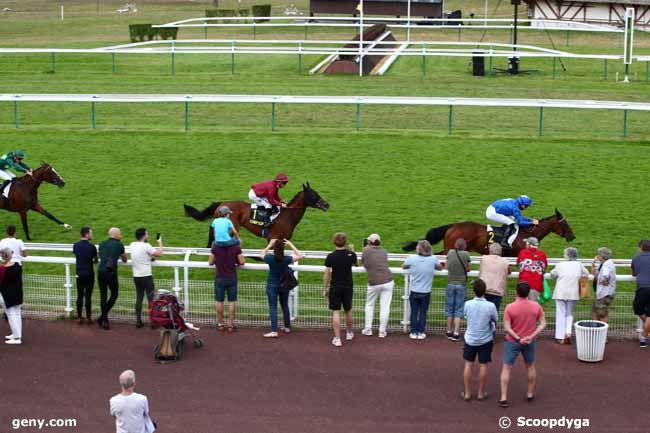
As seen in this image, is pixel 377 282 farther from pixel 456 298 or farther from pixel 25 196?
pixel 25 196

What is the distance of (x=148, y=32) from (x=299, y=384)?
3844cm

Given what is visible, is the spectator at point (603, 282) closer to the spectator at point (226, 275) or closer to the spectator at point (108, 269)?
the spectator at point (226, 275)

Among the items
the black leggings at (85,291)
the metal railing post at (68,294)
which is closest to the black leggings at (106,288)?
the black leggings at (85,291)

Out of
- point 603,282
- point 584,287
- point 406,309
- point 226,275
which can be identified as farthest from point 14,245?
point 603,282

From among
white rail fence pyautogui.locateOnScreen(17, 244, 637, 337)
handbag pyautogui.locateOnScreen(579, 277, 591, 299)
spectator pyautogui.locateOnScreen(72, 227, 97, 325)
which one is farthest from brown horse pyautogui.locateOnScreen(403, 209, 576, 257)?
spectator pyautogui.locateOnScreen(72, 227, 97, 325)

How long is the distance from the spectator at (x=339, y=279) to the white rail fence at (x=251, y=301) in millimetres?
447

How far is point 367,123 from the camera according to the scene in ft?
86.7

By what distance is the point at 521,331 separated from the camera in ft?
33.7

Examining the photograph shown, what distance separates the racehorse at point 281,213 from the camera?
14633mm

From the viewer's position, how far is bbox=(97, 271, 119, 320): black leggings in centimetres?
1248

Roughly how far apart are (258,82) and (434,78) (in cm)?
615

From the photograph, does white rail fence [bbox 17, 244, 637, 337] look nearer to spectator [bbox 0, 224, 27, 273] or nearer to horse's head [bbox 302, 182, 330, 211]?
spectator [bbox 0, 224, 27, 273]

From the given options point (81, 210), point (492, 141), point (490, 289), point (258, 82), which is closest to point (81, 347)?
point (490, 289)

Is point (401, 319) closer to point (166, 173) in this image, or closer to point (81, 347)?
point (81, 347)
